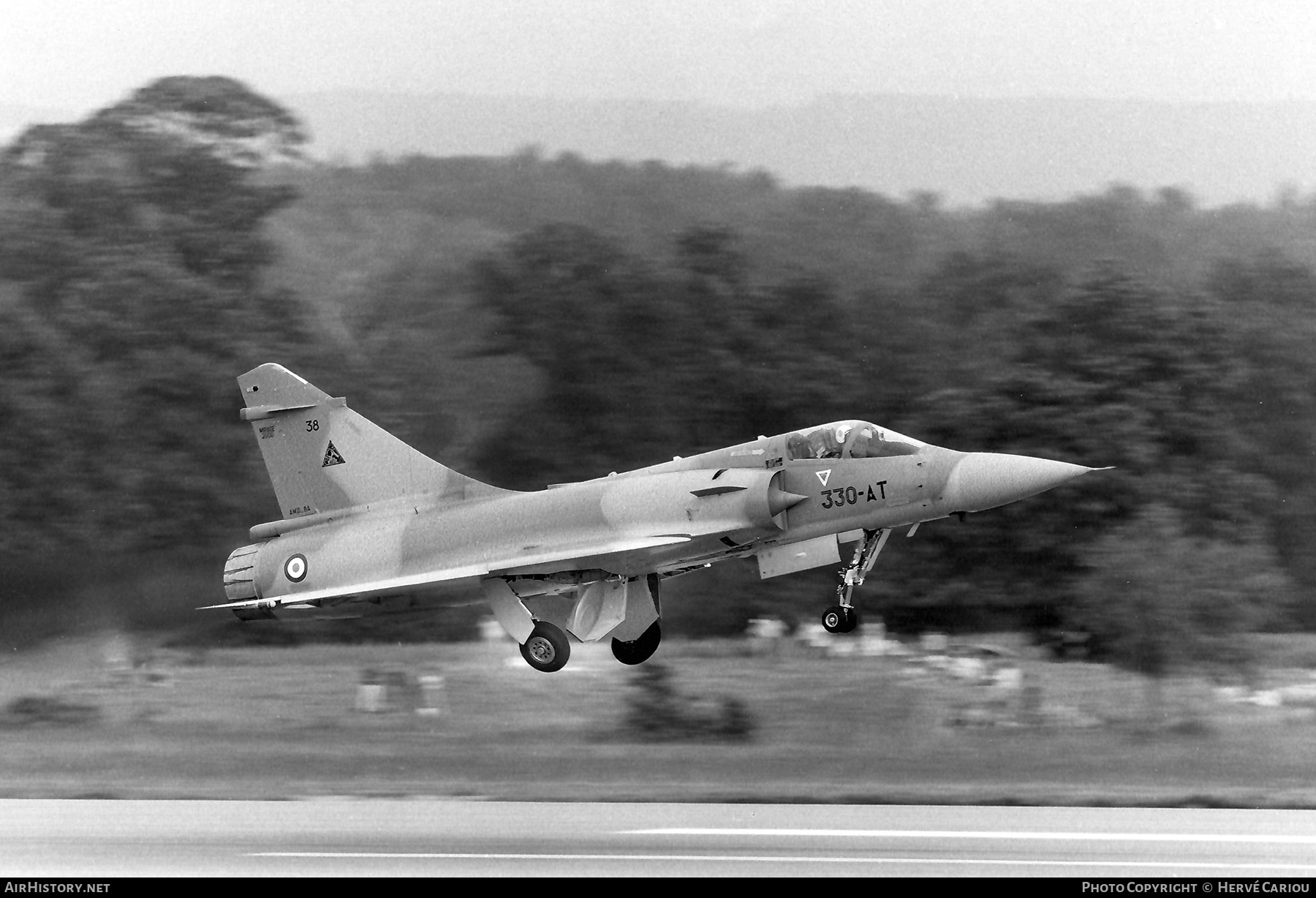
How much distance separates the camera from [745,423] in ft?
81.4

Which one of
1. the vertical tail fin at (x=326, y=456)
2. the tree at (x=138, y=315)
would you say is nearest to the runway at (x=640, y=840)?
the vertical tail fin at (x=326, y=456)

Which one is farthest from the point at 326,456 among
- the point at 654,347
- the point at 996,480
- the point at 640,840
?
the point at 654,347

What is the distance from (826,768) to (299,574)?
7559 mm

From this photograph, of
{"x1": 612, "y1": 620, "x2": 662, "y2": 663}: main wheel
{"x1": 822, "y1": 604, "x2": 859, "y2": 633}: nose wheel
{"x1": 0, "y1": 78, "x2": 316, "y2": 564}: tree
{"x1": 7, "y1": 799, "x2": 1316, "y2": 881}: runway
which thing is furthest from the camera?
{"x1": 0, "y1": 78, "x2": 316, "y2": 564}: tree

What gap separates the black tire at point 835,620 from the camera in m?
15.9

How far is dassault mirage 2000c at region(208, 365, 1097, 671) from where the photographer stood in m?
16.5

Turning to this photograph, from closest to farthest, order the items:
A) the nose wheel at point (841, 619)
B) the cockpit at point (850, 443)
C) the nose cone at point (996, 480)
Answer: the nose wheel at point (841, 619), the nose cone at point (996, 480), the cockpit at point (850, 443)

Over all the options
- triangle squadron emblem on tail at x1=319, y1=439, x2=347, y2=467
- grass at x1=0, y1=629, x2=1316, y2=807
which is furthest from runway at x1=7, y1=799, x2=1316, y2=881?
triangle squadron emblem on tail at x1=319, y1=439, x2=347, y2=467

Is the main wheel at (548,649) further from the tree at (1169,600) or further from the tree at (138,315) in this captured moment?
the tree at (1169,600)

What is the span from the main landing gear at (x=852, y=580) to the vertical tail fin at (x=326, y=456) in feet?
14.3

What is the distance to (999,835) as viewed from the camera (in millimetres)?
16828

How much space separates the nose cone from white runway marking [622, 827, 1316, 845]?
144 inches

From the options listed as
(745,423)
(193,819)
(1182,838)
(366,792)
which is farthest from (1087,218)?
(193,819)

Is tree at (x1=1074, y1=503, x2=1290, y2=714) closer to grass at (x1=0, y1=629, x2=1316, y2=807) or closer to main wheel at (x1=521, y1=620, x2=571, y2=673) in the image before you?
grass at (x1=0, y1=629, x2=1316, y2=807)
